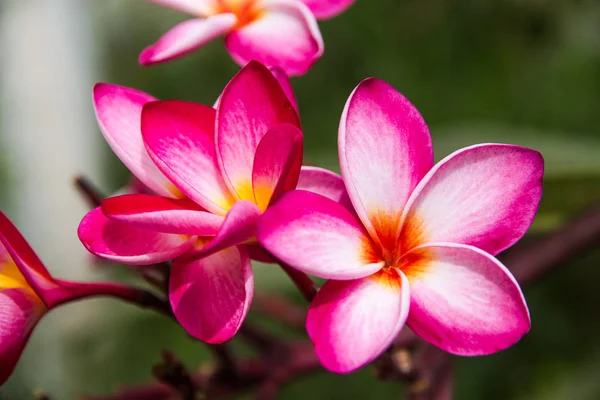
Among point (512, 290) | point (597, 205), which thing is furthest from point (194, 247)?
point (597, 205)

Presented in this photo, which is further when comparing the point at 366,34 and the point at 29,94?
the point at 29,94

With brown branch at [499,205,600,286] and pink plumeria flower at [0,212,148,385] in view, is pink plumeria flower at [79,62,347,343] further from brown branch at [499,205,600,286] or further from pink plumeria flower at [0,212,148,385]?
brown branch at [499,205,600,286]

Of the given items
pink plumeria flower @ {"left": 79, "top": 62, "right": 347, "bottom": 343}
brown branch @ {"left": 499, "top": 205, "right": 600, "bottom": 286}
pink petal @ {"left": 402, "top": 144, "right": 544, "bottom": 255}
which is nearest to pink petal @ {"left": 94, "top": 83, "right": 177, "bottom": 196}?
pink plumeria flower @ {"left": 79, "top": 62, "right": 347, "bottom": 343}

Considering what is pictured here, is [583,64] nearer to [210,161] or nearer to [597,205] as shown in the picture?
[597,205]

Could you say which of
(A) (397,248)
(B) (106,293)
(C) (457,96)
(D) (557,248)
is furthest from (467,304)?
(C) (457,96)

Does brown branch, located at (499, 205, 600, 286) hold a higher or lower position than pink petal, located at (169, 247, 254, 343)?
lower

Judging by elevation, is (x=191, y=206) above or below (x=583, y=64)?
above

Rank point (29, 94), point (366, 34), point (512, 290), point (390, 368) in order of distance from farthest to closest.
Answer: point (29, 94) → point (366, 34) → point (390, 368) → point (512, 290)
